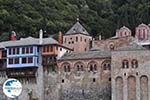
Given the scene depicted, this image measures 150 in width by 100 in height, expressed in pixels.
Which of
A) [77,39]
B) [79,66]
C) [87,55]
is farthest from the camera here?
[77,39]

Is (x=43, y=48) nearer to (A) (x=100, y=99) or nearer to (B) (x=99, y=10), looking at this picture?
(A) (x=100, y=99)

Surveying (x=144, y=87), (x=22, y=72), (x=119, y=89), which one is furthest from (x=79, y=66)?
(x=144, y=87)

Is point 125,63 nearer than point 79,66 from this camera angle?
Yes

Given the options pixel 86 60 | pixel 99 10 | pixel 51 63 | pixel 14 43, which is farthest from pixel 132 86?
pixel 99 10

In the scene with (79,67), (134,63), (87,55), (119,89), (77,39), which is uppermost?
(77,39)

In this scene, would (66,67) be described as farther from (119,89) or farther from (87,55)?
(119,89)

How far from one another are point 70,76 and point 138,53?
8693mm

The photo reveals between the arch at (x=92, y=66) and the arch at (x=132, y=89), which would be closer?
the arch at (x=132, y=89)

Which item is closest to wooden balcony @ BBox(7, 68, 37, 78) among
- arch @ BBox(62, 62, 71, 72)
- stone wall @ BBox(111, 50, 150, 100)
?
arch @ BBox(62, 62, 71, 72)

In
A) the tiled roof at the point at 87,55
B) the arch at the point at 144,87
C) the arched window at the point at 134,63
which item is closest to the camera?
the arch at the point at 144,87

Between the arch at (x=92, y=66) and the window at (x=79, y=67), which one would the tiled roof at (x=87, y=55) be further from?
the window at (x=79, y=67)

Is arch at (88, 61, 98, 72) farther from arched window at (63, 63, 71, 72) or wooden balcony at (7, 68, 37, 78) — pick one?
wooden balcony at (7, 68, 37, 78)

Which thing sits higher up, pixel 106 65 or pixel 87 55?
pixel 87 55

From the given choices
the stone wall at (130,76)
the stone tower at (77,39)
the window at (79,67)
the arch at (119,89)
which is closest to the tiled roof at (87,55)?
the window at (79,67)
